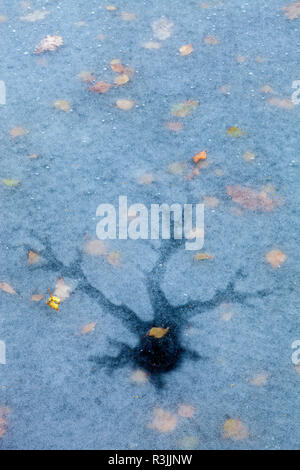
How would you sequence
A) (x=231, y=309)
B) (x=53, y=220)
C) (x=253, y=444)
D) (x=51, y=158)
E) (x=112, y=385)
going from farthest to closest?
(x=51, y=158), (x=53, y=220), (x=231, y=309), (x=112, y=385), (x=253, y=444)

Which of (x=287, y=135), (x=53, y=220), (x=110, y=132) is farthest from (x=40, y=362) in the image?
(x=287, y=135)

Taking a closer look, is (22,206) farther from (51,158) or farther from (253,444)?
(253,444)

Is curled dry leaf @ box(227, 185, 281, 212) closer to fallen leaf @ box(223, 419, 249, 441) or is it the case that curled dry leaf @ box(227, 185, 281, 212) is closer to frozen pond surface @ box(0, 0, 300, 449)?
frozen pond surface @ box(0, 0, 300, 449)

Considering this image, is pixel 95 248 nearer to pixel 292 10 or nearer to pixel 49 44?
pixel 49 44

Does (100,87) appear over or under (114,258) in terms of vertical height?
over

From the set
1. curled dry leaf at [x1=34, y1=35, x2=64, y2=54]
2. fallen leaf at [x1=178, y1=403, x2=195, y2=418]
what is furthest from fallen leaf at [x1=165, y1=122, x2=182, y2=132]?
fallen leaf at [x1=178, y1=403, x2=195, y2=418]

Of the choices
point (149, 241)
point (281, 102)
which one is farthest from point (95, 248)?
point (281, 102)

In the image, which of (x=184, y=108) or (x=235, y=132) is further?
(x=184, y=108)
